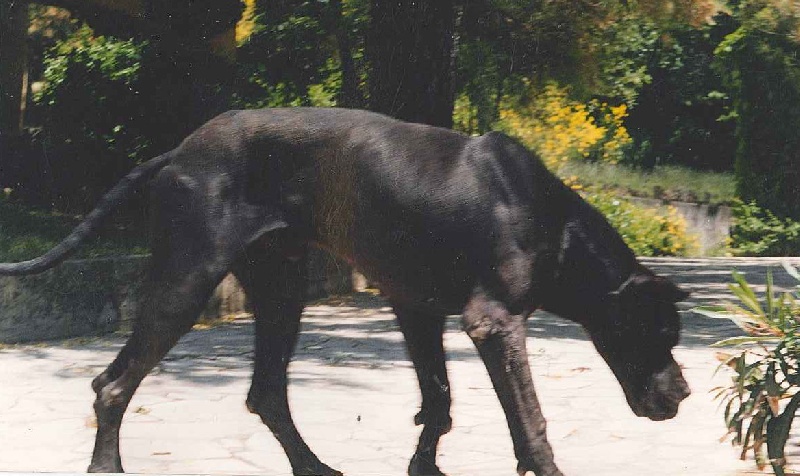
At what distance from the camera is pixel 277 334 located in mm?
4742

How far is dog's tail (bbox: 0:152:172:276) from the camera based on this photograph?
450cm

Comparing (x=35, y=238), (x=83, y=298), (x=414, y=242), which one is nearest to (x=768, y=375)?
(x=414, y=242)

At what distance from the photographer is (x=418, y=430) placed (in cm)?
570

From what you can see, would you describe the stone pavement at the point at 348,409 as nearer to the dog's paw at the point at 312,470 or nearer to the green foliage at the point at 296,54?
the dog's paw at the point at 312,470

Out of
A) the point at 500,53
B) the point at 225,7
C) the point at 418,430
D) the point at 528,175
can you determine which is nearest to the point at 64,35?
the point at 225,7

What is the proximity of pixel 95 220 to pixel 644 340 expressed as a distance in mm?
2171

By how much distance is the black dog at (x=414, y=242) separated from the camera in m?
4.07

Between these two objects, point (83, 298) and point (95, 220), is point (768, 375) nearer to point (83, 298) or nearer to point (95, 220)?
point (95, 220)

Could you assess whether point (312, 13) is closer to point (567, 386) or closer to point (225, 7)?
point (225, 7)

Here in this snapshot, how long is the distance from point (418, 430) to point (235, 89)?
8.59ft

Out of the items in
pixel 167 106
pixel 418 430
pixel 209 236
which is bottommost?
pixel 418 430

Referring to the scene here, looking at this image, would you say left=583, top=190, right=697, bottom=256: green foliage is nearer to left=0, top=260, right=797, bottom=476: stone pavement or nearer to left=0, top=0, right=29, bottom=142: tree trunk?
left=0, top=260, right=797, bottom=476: stone pavement

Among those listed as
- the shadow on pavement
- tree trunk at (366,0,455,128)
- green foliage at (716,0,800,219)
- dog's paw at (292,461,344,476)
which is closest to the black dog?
dog's paw at (292,461,344,476)

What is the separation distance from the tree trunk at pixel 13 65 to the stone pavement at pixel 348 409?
156cm
